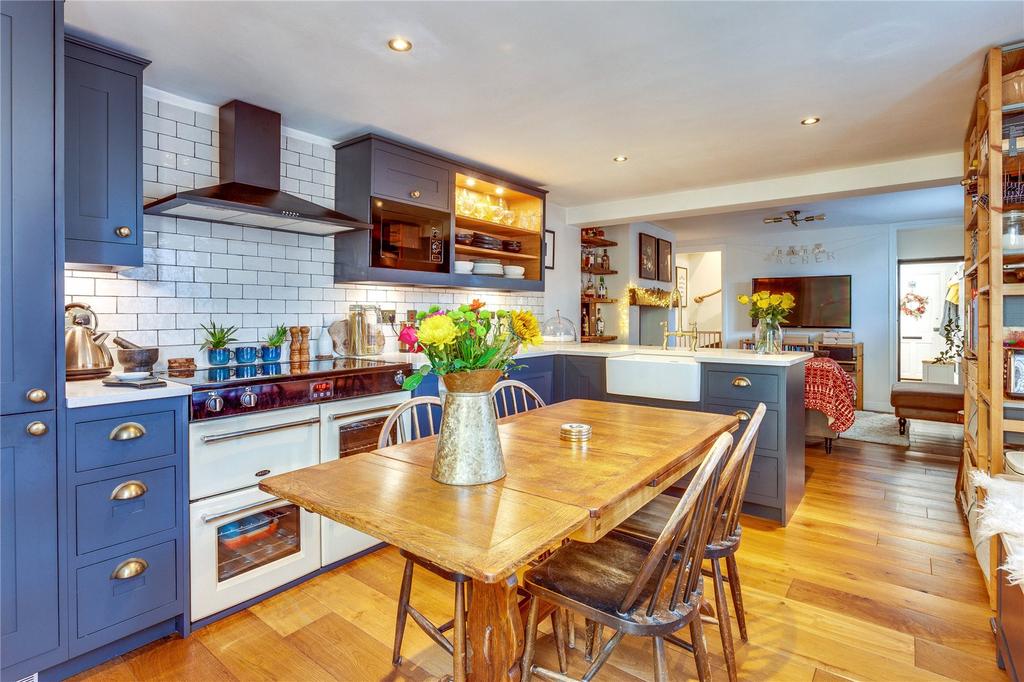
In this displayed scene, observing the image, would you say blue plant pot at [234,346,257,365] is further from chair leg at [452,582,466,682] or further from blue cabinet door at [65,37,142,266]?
chair leg at [452,582,466,682]

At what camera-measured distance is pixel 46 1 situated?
1.69m

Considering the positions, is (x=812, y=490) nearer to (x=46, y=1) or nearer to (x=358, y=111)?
(x=358, y=111)

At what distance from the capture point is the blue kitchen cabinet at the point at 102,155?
2055mm

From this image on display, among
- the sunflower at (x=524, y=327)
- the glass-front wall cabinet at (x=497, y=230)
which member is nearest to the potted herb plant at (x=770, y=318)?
the glass-front wall cabinet at (x=497, y=230)

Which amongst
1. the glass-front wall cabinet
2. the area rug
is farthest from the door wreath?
the glass-front wall cabinet

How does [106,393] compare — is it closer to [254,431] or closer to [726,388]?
[254,431]

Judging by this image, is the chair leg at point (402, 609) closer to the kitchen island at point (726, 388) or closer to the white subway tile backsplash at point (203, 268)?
the kitchen island at point (726, 388)

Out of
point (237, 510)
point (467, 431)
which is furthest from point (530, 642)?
point (237, 510)

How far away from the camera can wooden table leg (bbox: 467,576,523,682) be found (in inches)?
→ 44.3

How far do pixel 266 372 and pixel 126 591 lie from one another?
0.96m

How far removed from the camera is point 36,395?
1661 millimetres

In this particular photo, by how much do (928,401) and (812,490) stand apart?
2.14 metres

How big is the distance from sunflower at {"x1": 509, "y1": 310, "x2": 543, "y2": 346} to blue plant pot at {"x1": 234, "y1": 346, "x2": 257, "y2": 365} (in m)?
2.01

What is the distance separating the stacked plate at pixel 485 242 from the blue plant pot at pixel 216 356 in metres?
1.96
